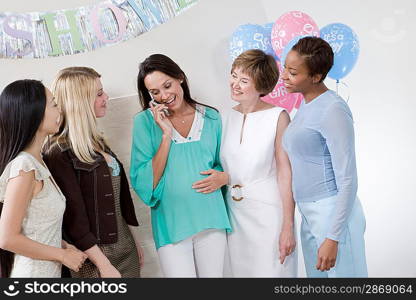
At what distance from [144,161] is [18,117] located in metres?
0.66

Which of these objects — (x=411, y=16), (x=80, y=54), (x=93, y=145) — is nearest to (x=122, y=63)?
(x=80, y=54)

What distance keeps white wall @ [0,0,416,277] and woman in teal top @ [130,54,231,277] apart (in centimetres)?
50

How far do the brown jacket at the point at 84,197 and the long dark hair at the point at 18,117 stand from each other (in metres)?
0.24

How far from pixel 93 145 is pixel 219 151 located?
574 millimetres

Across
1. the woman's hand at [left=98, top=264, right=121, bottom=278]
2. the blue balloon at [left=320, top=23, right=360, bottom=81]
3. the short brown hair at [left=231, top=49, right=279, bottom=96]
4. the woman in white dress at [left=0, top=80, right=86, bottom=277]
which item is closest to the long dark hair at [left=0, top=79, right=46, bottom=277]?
the woman in white dress at [left=0, top=80, right=86, bottom=277]

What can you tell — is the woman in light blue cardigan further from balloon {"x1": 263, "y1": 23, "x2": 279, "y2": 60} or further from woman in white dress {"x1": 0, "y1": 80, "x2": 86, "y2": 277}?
woman in white dress {"x1": 0, "y1": 80, "x2": 86, "y2": 277}

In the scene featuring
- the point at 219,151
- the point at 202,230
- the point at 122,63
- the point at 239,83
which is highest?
the point at 122,63

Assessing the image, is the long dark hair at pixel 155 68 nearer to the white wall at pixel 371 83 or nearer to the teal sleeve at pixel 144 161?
the teal sleeve at pixel 144 161

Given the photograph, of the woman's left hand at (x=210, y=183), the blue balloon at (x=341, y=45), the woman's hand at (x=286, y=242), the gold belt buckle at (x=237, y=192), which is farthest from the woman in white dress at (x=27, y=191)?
the blue balloon at (x=341, y=45)

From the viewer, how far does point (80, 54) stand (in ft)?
9.36

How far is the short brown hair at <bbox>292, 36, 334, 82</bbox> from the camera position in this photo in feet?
7.06

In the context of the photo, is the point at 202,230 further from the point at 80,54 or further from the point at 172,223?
the point at 80,54

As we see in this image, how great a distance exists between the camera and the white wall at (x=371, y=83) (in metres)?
3.01

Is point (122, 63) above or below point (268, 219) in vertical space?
above
